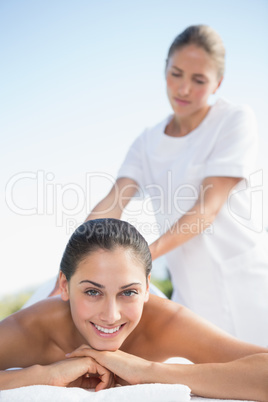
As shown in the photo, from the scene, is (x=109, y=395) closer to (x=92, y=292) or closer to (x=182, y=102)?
(x=92, y=292)

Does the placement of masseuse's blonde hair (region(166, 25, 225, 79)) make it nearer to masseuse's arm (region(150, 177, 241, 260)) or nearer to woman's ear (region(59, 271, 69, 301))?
masseuse's arm (region(150, 177, 241, 260))

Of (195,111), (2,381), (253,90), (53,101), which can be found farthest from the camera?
(53,101)

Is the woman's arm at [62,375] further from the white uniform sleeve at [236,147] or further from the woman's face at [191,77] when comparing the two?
the woman's face at [191,77]

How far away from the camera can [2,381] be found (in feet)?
3.89

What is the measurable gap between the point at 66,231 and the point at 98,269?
1.16 metres

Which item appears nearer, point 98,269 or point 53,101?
point 98,269

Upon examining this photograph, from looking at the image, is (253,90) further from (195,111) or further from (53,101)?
(195,111)

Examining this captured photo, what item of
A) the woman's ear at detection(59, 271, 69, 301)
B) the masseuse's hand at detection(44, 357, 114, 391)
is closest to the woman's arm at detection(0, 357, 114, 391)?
the masseuse's hand at detection(44, 357, 114, 391)

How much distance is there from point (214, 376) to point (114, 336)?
0.95 feet

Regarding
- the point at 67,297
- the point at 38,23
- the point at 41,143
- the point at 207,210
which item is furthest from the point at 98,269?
the point at 38,23

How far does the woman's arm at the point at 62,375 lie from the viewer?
3.87ft

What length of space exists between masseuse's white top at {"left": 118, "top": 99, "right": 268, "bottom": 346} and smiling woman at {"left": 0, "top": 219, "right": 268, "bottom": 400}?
1.65ft

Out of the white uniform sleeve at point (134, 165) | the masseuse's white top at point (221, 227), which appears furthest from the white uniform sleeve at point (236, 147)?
the white uniform sleeve at point (134, 165)

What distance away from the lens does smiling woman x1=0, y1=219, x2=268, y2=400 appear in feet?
3.88
